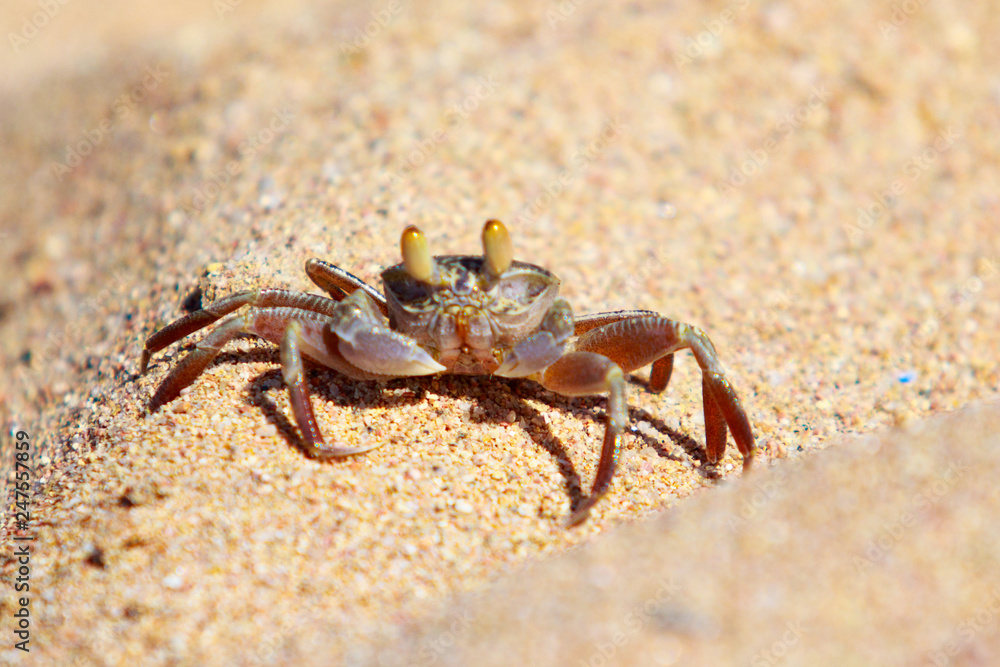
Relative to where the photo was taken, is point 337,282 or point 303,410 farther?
point 337,282

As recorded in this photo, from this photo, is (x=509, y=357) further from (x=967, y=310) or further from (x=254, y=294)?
(x=967, y=310)

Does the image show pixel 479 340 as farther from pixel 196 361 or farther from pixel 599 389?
pixel 196 361

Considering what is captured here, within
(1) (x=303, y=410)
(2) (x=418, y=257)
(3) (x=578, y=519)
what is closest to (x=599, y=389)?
(3) (x=578, y=519)

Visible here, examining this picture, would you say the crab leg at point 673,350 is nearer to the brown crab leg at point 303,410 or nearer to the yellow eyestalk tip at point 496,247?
the yellow eyestalk tip at point 496,247

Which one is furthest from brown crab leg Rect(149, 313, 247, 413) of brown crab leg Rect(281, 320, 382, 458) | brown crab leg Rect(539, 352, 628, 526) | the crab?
brown crab leg Rect(539, 352, 628, 526)

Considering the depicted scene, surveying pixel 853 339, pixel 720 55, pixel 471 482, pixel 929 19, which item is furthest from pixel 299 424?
pixel 929 19

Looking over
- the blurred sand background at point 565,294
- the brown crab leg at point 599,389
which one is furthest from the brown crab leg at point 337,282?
the brown crab leg at point 599,389
